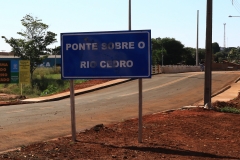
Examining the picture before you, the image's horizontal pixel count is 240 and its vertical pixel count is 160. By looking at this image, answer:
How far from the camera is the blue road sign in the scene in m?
8.21

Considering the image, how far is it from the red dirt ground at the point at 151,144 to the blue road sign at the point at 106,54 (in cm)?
142

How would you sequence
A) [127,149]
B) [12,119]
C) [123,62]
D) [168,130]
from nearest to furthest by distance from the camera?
[127,149] < [123,62] < [168,130] < [12,119]

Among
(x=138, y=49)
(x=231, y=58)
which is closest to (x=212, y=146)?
(x=138, y=49)

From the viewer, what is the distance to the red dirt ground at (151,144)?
7.28m

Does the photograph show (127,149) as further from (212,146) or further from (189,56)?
(189,56)

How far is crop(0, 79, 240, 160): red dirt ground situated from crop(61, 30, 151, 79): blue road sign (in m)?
1.42

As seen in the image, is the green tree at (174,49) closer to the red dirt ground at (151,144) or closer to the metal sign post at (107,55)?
the red dirt ground at (151,144)

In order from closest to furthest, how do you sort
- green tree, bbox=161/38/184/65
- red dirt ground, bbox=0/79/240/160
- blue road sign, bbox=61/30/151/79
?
1. red dirt ground, bbox=0/79/240/160
2. blue road sign, bbox=61/30/151/79
3. green tree, bbox=161/38/184/65

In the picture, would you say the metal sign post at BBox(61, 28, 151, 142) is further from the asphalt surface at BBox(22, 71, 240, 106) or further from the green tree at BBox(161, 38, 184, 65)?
the green tree at BBox(161, 38, 184, 65)

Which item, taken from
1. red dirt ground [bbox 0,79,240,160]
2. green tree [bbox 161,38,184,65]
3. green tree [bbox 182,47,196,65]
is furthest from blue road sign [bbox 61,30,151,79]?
green tree [bbox 182,47,196,65]

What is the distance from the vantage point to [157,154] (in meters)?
7.38

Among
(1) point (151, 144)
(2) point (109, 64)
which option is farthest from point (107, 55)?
(1) point (151, 144)

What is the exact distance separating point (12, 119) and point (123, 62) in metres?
6.86

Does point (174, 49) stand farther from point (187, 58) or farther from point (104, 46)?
point (104, 46)
